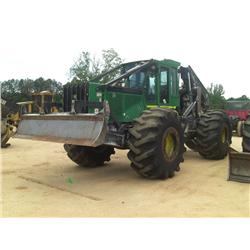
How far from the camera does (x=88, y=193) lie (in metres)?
5.68

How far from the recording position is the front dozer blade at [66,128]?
223 inches

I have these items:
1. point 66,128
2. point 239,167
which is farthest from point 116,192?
point 239,167

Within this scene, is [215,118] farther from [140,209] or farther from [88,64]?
[88,64]

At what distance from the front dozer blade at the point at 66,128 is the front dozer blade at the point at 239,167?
2550 mm

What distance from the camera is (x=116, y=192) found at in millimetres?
5711

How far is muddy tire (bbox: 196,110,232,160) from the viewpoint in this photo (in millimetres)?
8727

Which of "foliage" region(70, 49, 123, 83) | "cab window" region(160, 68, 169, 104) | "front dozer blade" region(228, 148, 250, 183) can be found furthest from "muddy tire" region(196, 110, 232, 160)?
"foliage" region(70, 49, 123, 83)

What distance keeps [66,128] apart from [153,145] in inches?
63.5

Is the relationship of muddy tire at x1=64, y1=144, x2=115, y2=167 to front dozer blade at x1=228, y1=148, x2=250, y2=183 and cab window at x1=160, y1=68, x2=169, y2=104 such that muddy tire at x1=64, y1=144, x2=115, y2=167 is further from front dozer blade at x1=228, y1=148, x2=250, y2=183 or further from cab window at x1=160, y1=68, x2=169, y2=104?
front dozer blade at x1=228, y1=148, x2=250, y2=183

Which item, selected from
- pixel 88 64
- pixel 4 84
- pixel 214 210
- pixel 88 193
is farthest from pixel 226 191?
pixel 4 84

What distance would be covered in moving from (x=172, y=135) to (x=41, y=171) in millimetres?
3117

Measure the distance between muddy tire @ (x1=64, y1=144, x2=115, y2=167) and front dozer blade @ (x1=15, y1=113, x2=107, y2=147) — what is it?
4.57 feet

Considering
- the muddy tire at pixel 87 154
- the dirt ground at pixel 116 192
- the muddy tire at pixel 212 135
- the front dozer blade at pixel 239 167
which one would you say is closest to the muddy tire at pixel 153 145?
the dirt ground at pixel 116 192

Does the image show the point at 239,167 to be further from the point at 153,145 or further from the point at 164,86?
the point at 164,86
